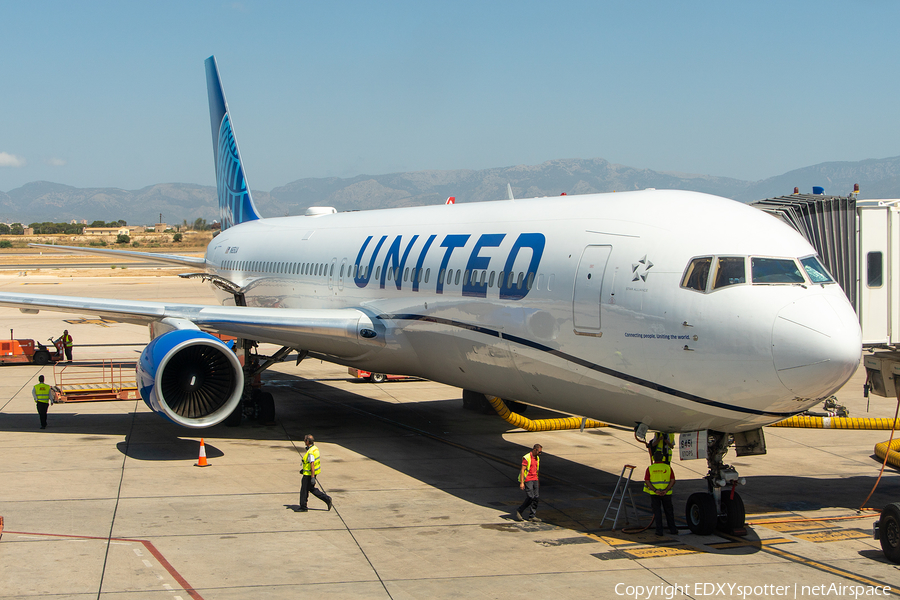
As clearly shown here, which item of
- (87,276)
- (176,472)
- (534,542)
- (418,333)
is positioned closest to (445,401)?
(418,333)

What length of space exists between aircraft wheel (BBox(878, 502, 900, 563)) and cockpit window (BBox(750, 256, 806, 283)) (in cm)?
339

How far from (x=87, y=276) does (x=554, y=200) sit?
6952 cm

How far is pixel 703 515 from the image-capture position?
11906 millimetres

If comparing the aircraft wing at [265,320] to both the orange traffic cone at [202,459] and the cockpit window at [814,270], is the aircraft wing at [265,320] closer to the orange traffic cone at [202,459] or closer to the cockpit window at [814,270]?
the orange traffic cone at [202,459]

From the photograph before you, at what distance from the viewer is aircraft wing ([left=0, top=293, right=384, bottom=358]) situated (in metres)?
17.2

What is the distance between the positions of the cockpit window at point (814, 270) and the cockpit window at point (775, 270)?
0.59ft

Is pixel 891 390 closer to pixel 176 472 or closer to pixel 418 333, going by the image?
pixel 418 333

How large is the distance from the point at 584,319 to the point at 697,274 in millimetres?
1791

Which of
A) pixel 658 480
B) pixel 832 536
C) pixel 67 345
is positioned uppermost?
pixel 67 345

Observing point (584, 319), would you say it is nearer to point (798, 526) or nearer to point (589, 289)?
point (589, 289)

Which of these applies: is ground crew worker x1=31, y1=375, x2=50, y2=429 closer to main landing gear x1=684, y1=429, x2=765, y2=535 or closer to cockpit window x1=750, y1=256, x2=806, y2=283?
main landing gear x1=684, y1=429, x2=765, y2=535

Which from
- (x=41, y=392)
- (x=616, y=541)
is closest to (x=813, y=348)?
(x=616, y=541)

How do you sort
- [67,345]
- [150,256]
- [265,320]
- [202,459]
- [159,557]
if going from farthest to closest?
[67,345]
[150,256]
[265,320]
[202,459]
[159,557]

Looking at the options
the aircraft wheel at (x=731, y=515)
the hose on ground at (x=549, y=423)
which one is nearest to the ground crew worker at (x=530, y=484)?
the aircraft wheel at (x=731, y=515)
